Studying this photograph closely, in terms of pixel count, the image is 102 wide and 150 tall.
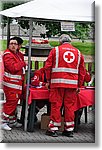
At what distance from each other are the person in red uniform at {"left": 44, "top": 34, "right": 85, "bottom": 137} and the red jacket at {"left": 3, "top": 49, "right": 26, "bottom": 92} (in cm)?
54

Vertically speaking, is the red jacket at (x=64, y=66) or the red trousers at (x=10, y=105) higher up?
the red jacket at (x=64, y=66)

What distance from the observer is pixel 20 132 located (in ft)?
22.8

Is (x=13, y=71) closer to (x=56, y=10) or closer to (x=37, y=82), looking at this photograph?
(x=37, y=82)

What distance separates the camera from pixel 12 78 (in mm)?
7004

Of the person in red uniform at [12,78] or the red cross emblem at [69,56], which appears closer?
the red cross emblem at [69,56]

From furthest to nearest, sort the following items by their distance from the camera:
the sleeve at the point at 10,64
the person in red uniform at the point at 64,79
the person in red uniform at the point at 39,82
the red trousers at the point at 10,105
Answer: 1. the person in red uniform at the point at 39,82
2. the red trousers at the point at 10,105
3. the sleeve at the point at 10,64
4. the person in red uniform at the point at 64,79

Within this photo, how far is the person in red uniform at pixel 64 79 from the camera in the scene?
657 centimetres

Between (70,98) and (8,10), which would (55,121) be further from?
(8,10)

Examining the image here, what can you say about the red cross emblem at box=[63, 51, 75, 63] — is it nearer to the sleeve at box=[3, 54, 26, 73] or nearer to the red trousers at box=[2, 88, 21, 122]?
the sleeve at box=[3, 54, 26, 73]

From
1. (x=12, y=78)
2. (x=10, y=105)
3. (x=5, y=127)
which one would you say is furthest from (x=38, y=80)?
(x=5, y=127)

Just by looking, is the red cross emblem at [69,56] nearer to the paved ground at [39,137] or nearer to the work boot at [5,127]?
the paved ground at [39,137]

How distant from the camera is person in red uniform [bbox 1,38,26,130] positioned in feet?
22.5

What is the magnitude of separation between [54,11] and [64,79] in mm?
1071

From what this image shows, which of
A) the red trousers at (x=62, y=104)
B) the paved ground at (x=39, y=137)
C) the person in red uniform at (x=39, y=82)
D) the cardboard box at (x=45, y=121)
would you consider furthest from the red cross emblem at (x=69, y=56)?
the paved ground at (x=39, y=137)
